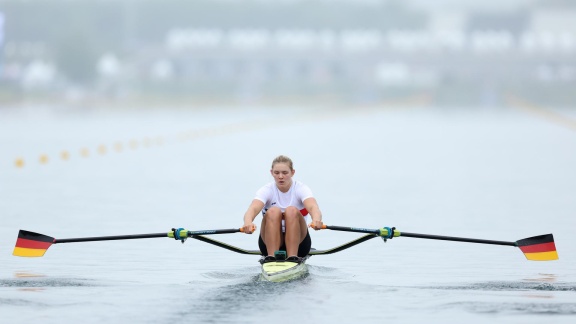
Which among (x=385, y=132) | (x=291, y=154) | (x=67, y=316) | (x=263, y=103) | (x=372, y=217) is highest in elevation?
(x=263, y=103)

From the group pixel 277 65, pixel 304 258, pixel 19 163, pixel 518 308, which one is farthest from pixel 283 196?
pixel 277 65

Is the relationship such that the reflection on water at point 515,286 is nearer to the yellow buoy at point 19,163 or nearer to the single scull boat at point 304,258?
the single scull boat at point 304,258

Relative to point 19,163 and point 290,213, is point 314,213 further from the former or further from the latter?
point 19,163

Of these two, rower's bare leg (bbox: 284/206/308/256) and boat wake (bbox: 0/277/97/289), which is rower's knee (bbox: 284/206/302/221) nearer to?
rower's bare leg (bbox: 284/206/308/256)

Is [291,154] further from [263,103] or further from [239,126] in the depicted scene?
[263,103]

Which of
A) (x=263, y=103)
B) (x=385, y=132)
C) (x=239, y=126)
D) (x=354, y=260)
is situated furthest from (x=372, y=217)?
(x=263, y=103)

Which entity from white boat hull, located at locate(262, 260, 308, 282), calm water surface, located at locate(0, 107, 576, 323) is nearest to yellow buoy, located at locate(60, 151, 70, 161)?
calm water surface, located at locate(0, 107, 576, 323)

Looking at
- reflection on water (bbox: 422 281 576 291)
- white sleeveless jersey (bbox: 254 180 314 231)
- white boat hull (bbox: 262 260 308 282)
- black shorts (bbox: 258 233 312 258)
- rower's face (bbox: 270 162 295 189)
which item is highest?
rower's face (bbox: 270 162 295 189)

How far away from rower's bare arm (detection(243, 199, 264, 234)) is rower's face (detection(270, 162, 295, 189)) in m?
0.30

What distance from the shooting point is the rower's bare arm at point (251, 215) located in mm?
15180

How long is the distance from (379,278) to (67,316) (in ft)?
13.9

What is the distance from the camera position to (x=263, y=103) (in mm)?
147625

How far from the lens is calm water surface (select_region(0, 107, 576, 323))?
13.4 meters

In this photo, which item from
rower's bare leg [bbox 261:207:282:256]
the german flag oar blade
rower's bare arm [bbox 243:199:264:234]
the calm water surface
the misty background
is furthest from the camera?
the misty background
